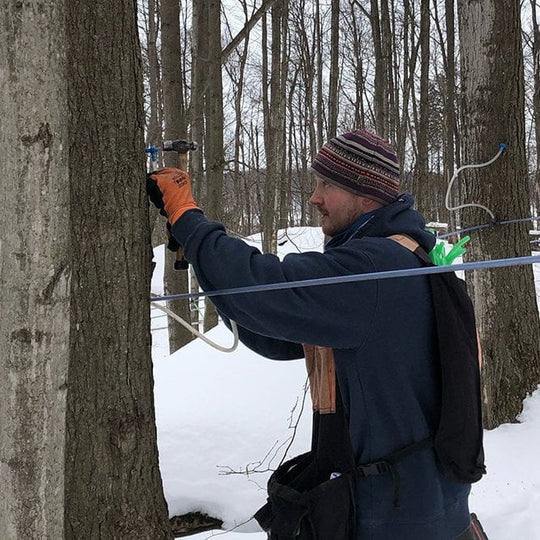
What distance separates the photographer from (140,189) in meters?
1.50

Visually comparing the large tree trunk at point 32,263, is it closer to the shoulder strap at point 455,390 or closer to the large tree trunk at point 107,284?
the large tree trunk at point 107,284

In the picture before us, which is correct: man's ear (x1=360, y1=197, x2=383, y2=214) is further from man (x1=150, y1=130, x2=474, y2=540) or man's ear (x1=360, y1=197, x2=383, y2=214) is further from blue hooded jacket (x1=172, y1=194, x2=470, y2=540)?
blue hooded jacket (x1=172, y1=194, x2=470, y2=540)

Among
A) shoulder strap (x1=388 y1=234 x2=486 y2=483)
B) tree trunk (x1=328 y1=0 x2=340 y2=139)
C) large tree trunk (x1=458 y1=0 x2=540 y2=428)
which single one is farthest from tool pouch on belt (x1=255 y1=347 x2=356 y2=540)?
tree trunk (x1=328 y1=0 x2=340 y2=139)

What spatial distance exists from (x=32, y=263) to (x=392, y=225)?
2.94 feet

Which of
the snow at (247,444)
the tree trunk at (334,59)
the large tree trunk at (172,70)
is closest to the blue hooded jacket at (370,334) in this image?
the snow at (247,444)

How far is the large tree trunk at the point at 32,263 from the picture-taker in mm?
1144

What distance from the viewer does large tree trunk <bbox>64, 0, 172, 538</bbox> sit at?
1392 mm

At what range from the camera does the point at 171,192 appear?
5.03 ft

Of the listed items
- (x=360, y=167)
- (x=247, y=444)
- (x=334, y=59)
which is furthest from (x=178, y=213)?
(x=334, y=59)

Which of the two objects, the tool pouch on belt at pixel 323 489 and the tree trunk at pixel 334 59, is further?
the tree trunk at pixel 334 59

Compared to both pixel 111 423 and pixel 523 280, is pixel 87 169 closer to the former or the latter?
pixel 111 423

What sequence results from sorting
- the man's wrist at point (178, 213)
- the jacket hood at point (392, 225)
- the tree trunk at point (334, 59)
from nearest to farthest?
the man's wrist at point (178, 213) → the jacket hood at point (392, 225) → the tree trunk at point (334, 59)

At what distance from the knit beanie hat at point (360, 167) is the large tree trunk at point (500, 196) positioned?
223 centimetres

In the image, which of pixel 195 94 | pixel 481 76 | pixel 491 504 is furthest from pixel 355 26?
pixel 491 504
